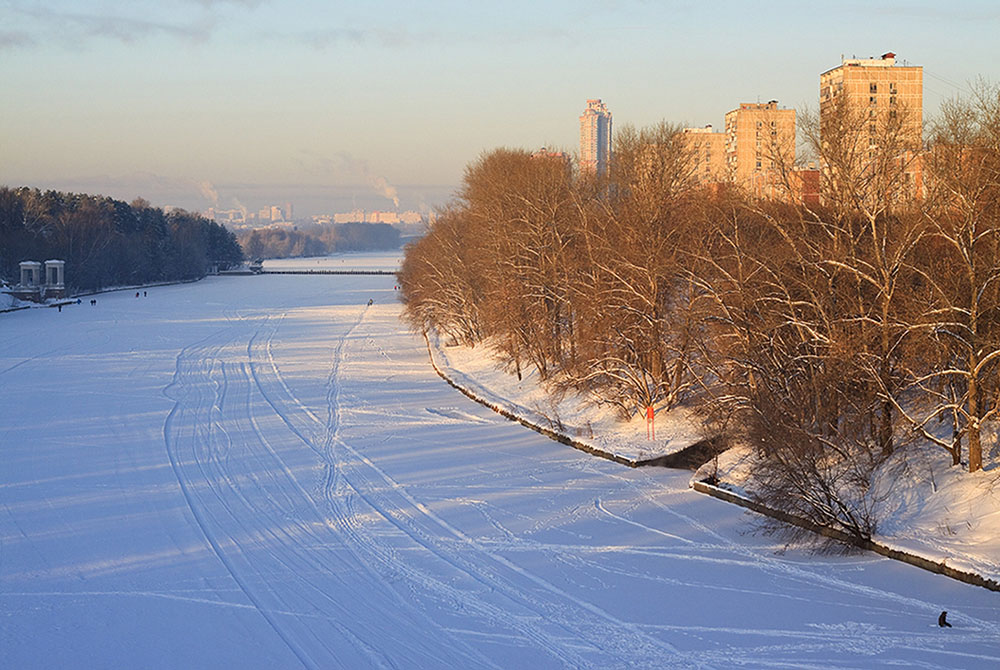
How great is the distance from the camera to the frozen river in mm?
11352

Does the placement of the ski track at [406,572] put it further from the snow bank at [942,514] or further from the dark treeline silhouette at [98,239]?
the dark treeline silhouette at [98,239]

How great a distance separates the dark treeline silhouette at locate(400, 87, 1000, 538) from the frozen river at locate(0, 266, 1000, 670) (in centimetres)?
229

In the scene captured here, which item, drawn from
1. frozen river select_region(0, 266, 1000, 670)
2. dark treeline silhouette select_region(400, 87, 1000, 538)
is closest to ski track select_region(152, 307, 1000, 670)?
frozen river select_region(0, 266, 1000, 670)

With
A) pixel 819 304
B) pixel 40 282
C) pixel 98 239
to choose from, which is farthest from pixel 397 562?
pixel 98 239

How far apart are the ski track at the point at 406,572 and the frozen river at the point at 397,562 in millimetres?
49

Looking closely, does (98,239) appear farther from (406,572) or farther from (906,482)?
(906,482)

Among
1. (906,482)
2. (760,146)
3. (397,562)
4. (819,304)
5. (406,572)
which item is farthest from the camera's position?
(760,146)

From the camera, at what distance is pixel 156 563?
1452 centimetres

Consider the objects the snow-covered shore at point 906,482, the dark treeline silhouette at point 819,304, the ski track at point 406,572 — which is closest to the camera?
the ski track at point 406,572

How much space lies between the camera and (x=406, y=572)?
14102 mm

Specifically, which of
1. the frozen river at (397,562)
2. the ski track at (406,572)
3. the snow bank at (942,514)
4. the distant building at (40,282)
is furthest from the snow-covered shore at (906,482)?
the distant building at (40,282)

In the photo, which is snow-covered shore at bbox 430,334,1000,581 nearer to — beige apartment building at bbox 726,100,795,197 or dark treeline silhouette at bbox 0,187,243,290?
beige apartment building at bbox 726,100,795,197

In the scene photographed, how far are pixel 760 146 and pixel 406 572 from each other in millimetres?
22110

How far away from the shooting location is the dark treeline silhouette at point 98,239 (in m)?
86.9
